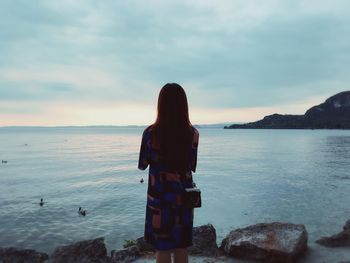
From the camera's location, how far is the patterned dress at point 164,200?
4.72 m

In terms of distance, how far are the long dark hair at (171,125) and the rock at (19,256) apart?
324 inches

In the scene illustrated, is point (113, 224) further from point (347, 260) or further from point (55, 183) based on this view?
point (55, 183)

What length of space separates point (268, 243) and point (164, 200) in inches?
212

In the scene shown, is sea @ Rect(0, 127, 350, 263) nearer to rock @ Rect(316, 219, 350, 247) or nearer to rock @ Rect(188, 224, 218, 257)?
rock @ Rect(316, 219, 350, 247)

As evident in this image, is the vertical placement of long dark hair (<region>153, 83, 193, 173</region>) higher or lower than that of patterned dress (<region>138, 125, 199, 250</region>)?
higher

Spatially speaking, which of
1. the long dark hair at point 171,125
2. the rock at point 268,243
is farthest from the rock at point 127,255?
the long dark hair at point 171,125

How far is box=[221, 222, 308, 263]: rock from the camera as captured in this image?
8.88 metres

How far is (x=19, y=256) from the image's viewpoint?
436 inches

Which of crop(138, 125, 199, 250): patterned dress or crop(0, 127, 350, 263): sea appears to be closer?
crop(138, 125, 199, 250): patterned dress

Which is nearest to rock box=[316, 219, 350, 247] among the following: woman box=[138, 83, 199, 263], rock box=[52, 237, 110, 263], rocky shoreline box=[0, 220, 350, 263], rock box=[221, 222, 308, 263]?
rocky shoreline box=[0, 220, 350, 263]

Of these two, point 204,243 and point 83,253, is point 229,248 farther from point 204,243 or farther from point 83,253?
point 83,253

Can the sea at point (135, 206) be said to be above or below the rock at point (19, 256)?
below

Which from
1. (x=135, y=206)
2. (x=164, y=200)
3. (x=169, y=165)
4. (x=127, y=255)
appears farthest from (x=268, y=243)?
(x=135, y=206)

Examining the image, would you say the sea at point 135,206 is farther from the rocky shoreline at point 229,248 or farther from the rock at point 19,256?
the rock at point 19,256
